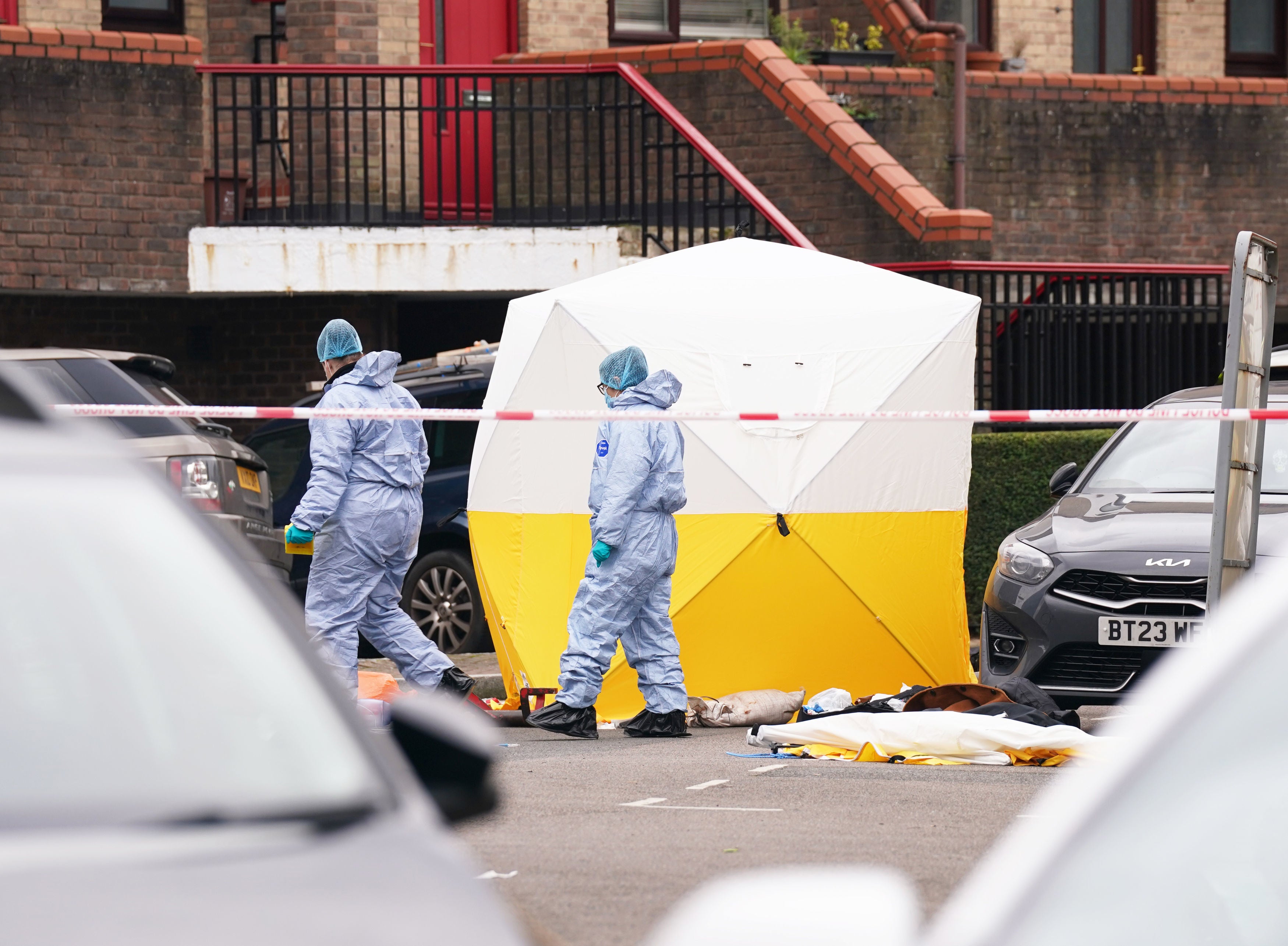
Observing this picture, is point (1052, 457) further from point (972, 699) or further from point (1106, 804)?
point (1106, 804)

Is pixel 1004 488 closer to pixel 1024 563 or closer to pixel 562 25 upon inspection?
pixel 1024 563

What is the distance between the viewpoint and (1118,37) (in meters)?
19.1

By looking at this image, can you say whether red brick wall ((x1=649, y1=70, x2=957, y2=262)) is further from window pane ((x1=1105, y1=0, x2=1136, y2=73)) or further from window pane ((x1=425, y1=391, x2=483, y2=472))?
window pane ((x1=1105, y1=0, x2=1136, y2=73))

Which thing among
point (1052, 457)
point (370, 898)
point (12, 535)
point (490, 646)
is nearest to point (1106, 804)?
point (370, 898)

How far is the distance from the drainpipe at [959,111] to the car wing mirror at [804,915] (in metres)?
14.3

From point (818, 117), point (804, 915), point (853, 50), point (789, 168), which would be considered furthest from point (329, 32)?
point (804, 915)

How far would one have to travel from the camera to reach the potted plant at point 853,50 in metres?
17.0

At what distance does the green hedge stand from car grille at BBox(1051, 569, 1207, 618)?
4.39m

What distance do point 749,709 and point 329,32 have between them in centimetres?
839

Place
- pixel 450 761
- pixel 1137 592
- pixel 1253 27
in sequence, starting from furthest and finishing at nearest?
pixel 1253 27
pixel 1137 592
pixel 450 761

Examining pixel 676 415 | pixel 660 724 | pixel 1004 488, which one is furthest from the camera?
pixel 1004 488

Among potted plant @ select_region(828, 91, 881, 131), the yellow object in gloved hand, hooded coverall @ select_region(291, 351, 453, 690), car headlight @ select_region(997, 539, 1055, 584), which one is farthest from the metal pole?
the yellow object in gloved hand

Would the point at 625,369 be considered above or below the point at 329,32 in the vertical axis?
below

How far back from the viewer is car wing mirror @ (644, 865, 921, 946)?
229cm
